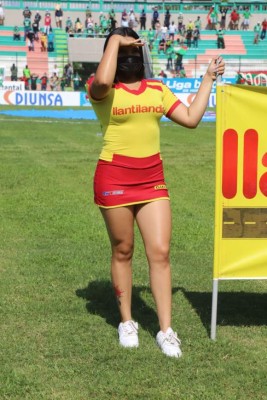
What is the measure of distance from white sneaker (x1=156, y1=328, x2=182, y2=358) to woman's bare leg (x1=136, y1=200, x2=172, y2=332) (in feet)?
0.17

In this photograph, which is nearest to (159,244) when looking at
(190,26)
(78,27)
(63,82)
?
(63,82)

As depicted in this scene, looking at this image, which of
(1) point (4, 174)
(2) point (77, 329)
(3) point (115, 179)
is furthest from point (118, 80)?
(1) point (4, 174)

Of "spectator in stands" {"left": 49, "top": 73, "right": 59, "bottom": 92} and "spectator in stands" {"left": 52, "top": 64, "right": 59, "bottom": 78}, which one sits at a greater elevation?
"spectator in stands" {"left": 52, "top": 64, "right": 59, "bottom": 78}

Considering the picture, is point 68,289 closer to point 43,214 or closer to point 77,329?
point 77,329

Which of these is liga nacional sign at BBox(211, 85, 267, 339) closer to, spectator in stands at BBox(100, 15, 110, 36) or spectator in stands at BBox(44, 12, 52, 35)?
spectator in stands at BBox(44, 12, 52, 35)

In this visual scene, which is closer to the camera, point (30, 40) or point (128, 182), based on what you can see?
point (128, 182)

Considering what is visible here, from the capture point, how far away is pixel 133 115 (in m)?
4.59

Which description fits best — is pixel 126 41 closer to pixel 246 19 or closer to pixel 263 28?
pixel 263 28

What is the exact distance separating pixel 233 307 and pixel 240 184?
1284 mm

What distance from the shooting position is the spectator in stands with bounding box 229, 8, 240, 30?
50781mm

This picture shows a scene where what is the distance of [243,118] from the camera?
4.85 metres

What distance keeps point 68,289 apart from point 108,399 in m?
2.23

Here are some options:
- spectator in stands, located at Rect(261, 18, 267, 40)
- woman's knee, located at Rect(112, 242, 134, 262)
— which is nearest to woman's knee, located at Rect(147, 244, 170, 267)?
woman's knee, located at Rect(112, 242, 134, 262)

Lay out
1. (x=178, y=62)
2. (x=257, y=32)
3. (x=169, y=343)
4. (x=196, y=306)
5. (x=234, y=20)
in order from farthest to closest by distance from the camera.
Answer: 1. (x=234, y=20)
2. (x=257, y=32)
3. (x=178, y=62)
4. (x=196, y=306)
5. (x=169, y=343)
